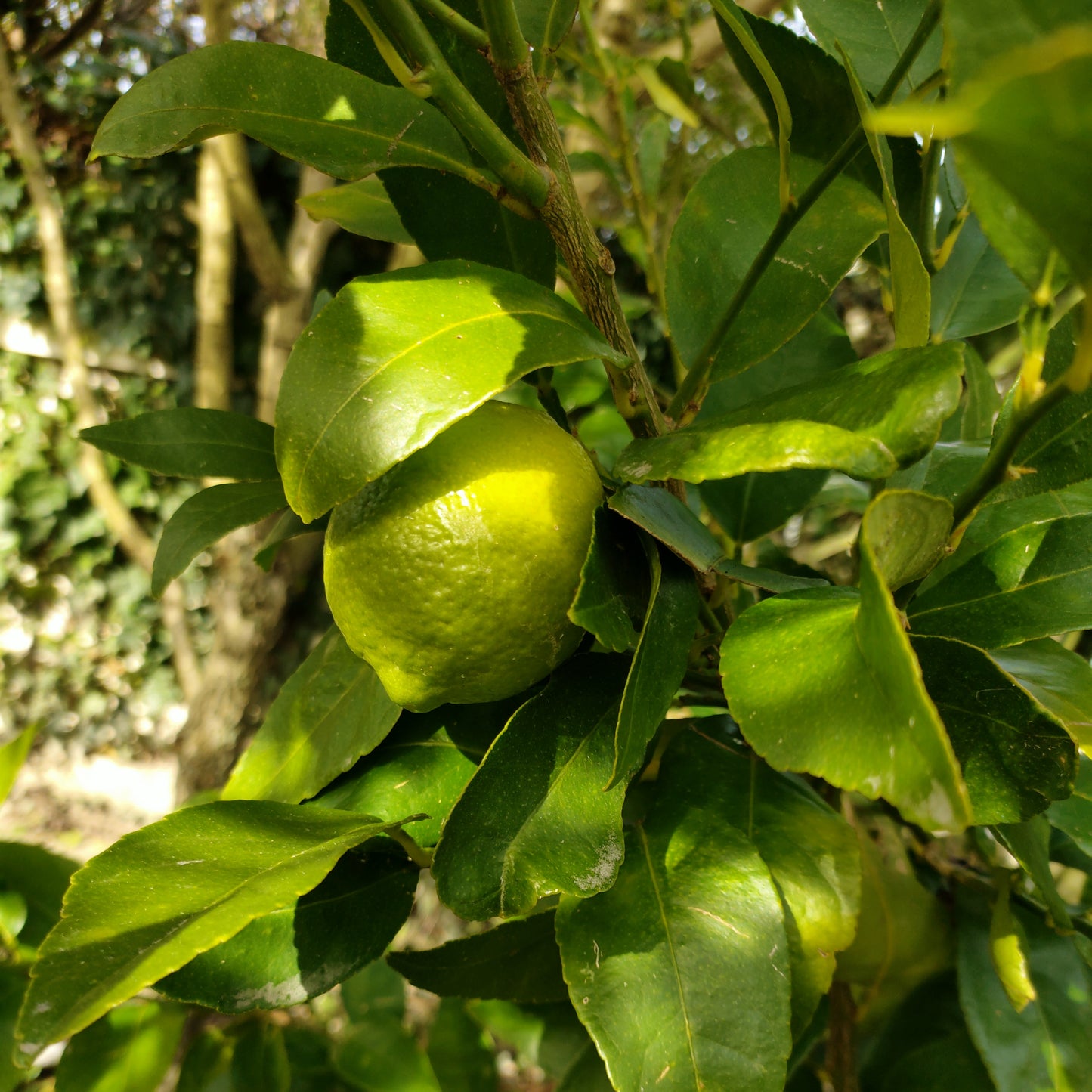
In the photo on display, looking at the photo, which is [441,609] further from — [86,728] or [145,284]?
[86,728]

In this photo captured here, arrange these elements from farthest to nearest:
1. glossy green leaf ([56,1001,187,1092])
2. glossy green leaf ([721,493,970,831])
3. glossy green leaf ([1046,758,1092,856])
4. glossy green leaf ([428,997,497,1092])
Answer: glossy green leaf ([428,997,497,1092]) → glossy green leaf ([56,1001,187,1092]) → glossy green leaf ([1046,758,1092,856]) → glossy green leaf ([721,493,970,831])

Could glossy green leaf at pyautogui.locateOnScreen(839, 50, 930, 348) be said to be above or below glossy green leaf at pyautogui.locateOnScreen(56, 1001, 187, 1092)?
above

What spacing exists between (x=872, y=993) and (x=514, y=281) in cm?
51

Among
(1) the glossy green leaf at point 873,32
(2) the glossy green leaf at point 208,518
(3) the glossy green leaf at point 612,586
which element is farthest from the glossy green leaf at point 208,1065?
(1) the glossy green leaf at point 873,32

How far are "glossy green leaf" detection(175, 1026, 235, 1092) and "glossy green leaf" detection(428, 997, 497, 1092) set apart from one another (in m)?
0.16

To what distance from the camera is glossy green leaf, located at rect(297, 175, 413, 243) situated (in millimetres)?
428

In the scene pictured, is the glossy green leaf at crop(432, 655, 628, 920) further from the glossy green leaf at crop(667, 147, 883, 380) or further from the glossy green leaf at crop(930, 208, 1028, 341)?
the glossy green leaf at crop(930, 208, 1028, 341)

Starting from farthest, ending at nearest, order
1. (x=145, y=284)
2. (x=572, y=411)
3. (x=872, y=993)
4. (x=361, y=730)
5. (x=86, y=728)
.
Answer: (x=86, y=728) → (x=145, y=284) → (x=572, y=411) → (x=872, y=993) → (x=361, y=730)

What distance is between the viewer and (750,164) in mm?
403

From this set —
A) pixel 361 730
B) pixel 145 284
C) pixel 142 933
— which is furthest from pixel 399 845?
pixel 145 284

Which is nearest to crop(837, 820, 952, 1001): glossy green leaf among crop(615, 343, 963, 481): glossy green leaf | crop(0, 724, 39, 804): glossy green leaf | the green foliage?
the green foliage

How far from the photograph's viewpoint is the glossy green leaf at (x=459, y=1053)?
0.63 meters

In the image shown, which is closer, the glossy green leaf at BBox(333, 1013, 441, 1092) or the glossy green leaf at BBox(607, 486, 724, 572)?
the glossy green leaf at BBox(607, 486, 724, 572)

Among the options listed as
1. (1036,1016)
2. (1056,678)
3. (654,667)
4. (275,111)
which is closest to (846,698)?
(654,667)
